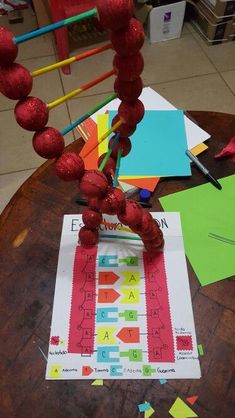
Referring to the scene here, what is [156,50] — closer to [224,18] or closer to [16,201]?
[224,18]

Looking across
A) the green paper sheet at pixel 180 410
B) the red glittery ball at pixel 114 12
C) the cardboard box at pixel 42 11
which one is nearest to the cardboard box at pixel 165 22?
the cardboard box at pixel 42 11

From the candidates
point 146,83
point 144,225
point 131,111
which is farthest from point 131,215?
point 146,83

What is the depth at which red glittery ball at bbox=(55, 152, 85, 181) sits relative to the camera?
0.49 m

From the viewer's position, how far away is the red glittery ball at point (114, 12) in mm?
375

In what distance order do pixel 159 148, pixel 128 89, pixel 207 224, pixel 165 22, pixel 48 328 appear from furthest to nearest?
pixel 165 22 → pixel 159 148 → pixel 207 224 → pixel 48 328 → pixel 128 89

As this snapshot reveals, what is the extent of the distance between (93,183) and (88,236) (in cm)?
17

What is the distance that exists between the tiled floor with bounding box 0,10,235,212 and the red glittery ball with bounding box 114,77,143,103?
1.05m

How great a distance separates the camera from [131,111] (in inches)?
19.8

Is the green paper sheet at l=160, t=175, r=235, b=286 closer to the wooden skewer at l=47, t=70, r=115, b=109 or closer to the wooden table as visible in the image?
the wooden table

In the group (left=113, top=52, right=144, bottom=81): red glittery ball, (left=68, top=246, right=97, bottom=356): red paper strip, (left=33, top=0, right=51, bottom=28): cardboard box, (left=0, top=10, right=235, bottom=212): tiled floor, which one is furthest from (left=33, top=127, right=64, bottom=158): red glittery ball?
(left=33, top=0, right=51, bottom=28): cardboard box

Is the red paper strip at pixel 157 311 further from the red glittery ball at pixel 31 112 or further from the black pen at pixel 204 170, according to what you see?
the red glittery ball at pixel 31 112

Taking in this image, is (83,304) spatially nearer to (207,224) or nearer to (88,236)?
(88,236)

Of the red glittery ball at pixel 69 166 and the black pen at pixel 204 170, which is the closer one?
the red glittery ball at pixel 69 166

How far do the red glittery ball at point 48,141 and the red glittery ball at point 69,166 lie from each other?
2cm
